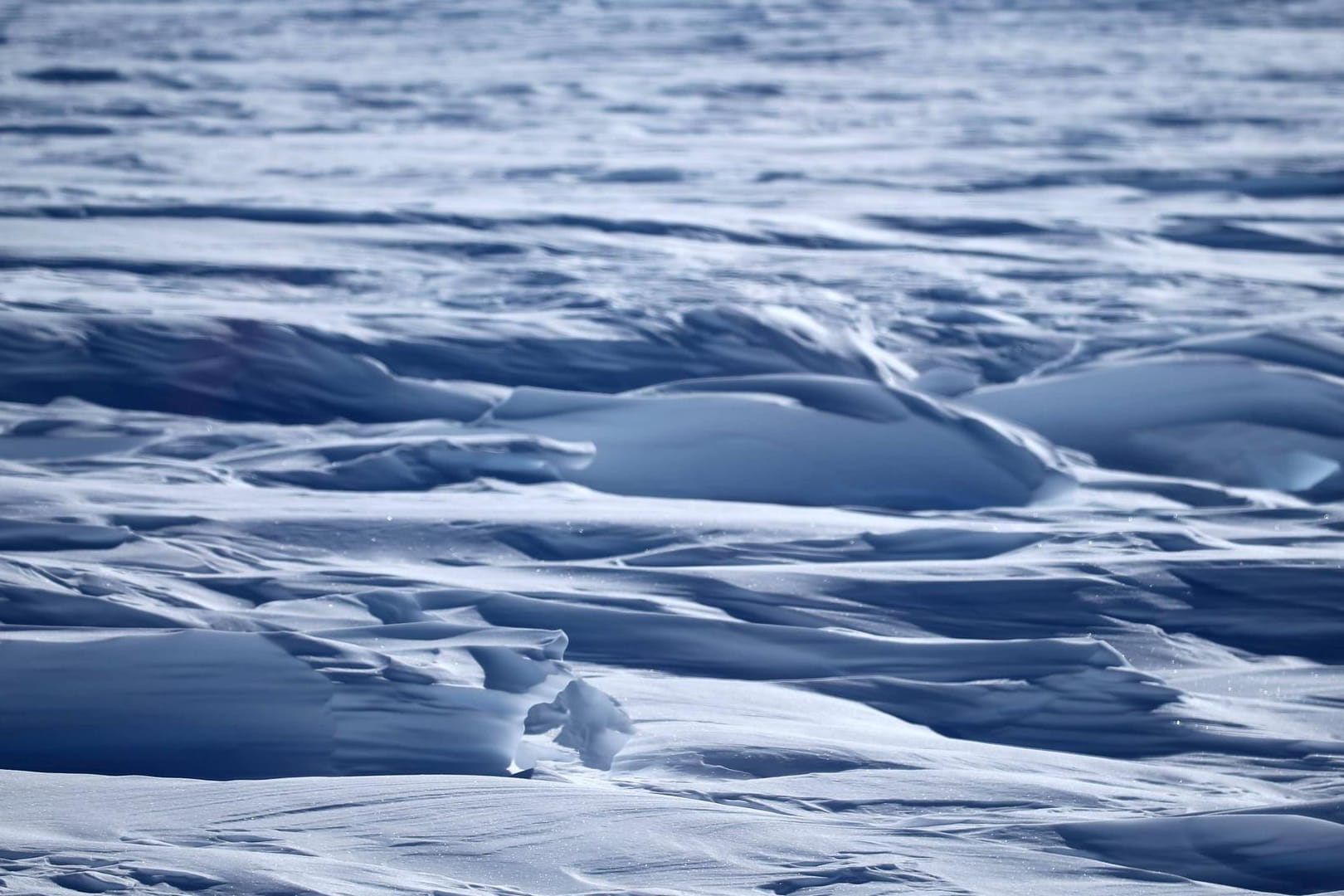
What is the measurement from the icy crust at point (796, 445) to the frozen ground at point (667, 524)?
0.01 m

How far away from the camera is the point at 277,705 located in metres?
1.99

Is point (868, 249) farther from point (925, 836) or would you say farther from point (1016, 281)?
point (925, 836)

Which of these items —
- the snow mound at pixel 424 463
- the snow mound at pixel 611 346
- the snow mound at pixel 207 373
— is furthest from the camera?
the snow mound at pixel 611 346

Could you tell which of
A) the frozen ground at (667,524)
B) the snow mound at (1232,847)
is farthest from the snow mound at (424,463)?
the snow mound at (1232,847)

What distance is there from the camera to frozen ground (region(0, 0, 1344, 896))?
1.78 metres

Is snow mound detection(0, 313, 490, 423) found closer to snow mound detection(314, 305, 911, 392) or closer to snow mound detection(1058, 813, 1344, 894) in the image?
snow mound detection(314, 305, 911, 392)

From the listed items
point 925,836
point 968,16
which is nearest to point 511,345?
point 925,836

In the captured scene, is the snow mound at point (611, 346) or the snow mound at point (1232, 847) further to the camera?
the snow mound at point (611, 346)

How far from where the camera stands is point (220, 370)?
3.62 meters

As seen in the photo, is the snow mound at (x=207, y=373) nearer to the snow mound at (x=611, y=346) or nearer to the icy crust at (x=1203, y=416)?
the snow mound at (x=611, y=346)

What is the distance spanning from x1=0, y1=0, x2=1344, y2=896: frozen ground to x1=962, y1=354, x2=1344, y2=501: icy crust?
13 mm

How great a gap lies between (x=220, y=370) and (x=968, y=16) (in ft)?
32.9

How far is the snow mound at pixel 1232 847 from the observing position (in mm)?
1722

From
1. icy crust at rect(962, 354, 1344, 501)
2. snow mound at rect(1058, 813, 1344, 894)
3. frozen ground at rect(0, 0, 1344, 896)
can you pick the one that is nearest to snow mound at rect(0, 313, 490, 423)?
frozen ground at rect(0, 0, 1344, 896)
